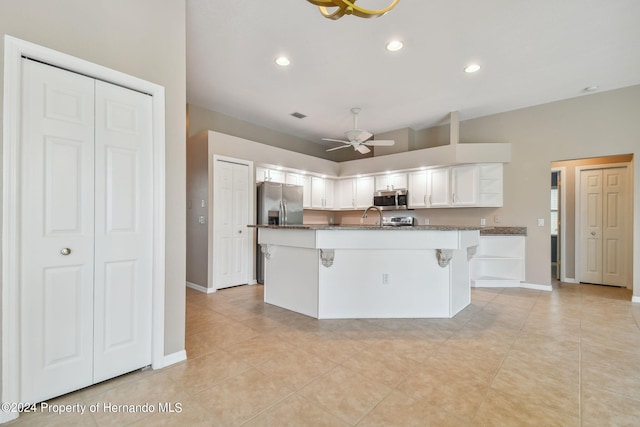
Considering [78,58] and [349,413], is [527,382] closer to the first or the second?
[349,413]

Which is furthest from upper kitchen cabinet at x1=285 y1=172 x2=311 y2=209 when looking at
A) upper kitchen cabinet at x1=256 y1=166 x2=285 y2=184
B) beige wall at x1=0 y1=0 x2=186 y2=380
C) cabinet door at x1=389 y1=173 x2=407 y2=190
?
beige wall at x1=0 y1=0 x2=186 y2=380

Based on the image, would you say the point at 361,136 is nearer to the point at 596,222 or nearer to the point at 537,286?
the point at 537,286

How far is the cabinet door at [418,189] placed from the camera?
557cm

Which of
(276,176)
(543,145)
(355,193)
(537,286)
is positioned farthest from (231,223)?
(543,145)

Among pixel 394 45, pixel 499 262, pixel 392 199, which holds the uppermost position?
pixel 394 45

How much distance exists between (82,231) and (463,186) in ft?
17.6

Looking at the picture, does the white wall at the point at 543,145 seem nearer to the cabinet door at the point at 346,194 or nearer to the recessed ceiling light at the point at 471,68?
the cabinet door at the point at 346,194

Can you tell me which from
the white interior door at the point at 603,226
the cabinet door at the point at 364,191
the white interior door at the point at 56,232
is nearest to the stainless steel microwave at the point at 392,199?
the cabinet door at the point at 364,191

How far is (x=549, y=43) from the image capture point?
3.07 metres

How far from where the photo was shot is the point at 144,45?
2.06 meters

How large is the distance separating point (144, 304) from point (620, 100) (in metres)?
6.58

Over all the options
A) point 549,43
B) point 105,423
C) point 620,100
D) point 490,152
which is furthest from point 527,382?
point 620,100

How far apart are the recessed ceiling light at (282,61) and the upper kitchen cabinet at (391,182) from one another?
3361 millimetres

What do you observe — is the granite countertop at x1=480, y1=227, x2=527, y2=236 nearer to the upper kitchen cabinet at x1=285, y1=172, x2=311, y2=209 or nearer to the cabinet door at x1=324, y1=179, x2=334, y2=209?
the cabinet door at x1=324, y1=179, x2=334, y2=209
